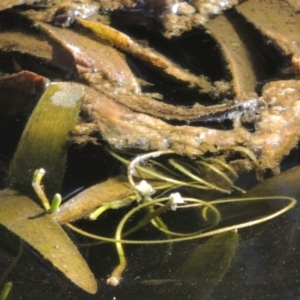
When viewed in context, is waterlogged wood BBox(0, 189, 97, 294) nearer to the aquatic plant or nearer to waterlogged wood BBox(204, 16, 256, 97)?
the aquatic plant

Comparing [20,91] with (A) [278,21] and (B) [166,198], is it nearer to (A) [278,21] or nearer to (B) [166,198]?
(B) [166,198]

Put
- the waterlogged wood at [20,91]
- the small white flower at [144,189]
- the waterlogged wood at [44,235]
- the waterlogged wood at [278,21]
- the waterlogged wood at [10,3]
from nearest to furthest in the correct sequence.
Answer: the waterlogged wood at [44,235]
the small white flower at [144,189]
the waterlogged wood at [20,91]
the waterlogged wood at [278,21]
the waterlogged wood at [10,3]

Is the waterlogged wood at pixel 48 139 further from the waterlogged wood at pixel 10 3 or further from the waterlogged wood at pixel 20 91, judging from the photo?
the waterlogged wood at pixel 10 3

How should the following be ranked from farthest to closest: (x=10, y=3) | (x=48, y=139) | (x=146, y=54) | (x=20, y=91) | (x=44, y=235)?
(x=10, y=3), (x=146, y=54), (x=20, y=91), (x=48, y=139), (x=44, y=235)

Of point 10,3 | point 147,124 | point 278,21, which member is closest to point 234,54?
point 278,21

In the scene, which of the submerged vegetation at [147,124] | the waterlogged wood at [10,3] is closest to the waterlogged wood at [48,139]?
the submerged vegetation at [147,124]

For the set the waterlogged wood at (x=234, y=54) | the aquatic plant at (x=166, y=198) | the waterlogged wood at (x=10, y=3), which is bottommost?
the aquatic plant at (x=166, y=198)
